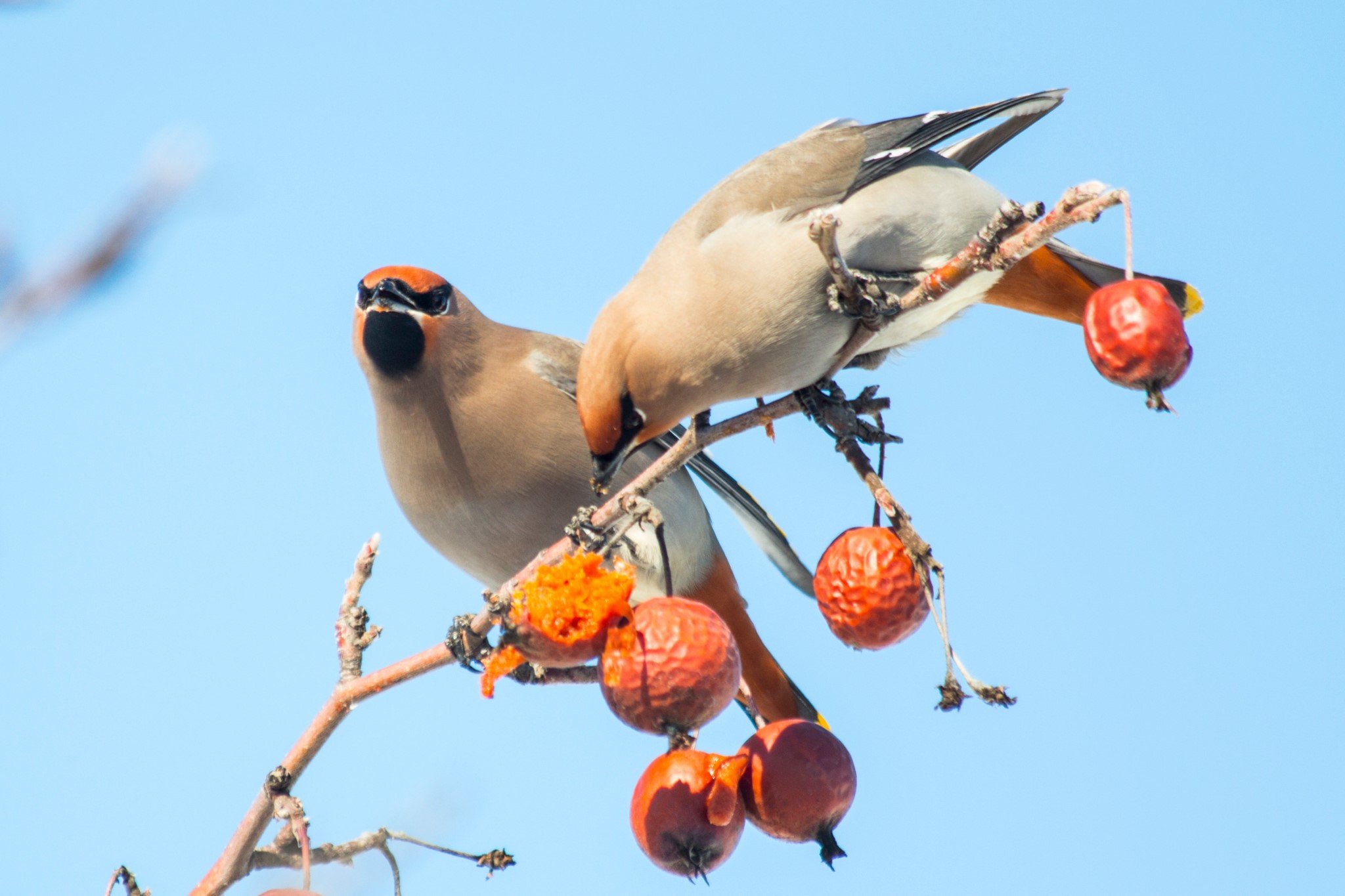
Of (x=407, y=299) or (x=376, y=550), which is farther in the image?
(x=407, y=299)

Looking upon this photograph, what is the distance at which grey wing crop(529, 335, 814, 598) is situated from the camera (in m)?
4.00

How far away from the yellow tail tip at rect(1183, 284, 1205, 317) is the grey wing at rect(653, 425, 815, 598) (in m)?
1.20

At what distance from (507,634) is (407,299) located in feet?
6.09

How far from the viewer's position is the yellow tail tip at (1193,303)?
348 cm

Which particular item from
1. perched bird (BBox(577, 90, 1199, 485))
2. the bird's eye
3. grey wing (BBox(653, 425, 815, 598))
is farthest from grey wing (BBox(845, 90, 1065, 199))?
the bird's eye

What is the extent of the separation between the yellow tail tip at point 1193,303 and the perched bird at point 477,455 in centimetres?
121

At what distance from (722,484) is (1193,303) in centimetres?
149

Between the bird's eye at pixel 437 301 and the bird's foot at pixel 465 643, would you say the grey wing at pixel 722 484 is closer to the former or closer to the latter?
the bird's eye at pixel 437 301

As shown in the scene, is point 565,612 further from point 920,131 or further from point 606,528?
point 920,131

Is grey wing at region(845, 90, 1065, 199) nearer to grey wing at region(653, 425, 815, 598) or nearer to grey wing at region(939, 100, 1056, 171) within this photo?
grey wing at region(939, 100, 1056, 171)

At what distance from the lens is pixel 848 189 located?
12.3 feet

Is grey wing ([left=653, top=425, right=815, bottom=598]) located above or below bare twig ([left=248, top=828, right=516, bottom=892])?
above

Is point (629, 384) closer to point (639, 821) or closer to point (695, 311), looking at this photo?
point (695, 311)

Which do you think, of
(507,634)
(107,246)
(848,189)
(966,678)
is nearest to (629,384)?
(848,189)
